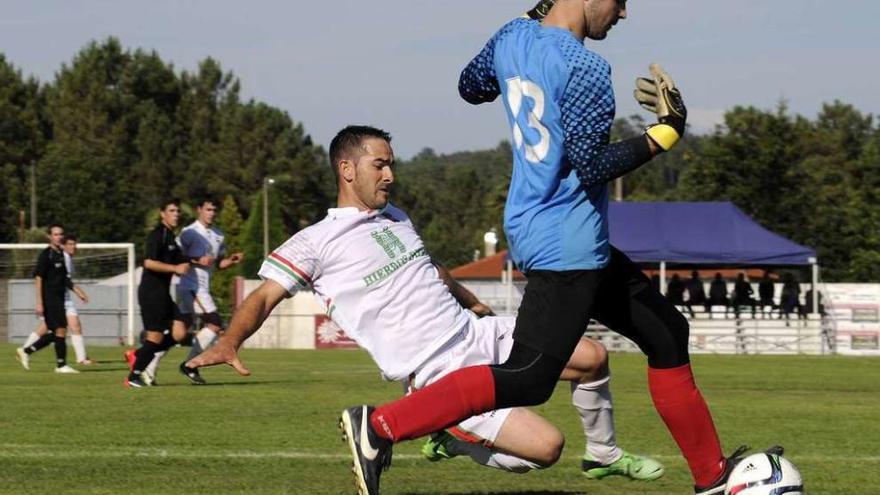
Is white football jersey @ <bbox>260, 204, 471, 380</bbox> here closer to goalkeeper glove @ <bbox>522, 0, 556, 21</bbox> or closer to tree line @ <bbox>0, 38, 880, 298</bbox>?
goalkeeper glove @ <bbox>522, 0, 556, 21</bbox>

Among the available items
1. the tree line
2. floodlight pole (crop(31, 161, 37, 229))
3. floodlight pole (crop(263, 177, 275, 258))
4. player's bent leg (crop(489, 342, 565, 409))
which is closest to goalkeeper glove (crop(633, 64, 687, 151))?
player's bent leg (crop(489, 342, 565, 409))

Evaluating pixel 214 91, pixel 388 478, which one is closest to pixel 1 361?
pixel 388 478

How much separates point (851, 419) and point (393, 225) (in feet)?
21.5

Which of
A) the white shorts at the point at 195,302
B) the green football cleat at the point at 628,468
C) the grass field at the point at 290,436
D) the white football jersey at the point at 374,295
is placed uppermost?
the white football jersey at the point at 374,295

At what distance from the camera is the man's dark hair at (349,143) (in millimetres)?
5996

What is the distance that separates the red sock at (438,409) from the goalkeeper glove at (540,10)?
1477mm

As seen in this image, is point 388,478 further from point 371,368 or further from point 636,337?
point 371,368

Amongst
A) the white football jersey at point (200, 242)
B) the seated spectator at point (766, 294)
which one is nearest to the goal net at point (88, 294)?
the seated spectator at point (766, 294)

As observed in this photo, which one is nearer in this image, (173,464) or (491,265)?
(173,464)

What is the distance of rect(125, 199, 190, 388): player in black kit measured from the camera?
15.8m

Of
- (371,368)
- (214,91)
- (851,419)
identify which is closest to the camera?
(851,419)

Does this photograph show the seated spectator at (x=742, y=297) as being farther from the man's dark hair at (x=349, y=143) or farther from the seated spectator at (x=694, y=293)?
the man's dark hair at (x=349, y=143)

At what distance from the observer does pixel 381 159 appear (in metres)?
6.01

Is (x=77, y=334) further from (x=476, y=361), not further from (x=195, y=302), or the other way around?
(x=476, y=361)
